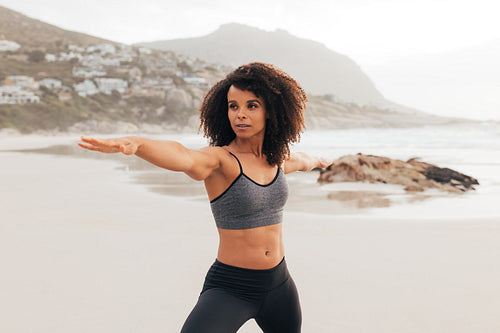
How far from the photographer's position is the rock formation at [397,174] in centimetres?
1159

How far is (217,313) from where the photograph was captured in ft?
7.22

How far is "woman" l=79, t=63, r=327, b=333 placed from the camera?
2.25 m

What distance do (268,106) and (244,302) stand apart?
1046 millimetres

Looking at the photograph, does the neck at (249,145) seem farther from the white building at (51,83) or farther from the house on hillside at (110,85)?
the house on hillside at (110,85)

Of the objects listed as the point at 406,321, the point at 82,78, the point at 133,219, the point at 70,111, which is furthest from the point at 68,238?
the point at 82,78

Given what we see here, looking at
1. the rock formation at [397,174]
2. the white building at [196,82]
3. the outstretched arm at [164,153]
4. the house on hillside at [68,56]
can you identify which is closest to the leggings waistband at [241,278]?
the outstretched arm at [164,153]

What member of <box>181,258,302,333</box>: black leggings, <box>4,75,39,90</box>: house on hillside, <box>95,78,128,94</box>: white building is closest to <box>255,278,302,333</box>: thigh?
<box>181,258,302,333</box>: black leggings

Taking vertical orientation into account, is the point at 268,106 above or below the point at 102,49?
below

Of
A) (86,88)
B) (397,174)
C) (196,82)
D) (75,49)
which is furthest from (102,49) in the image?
(397,174)

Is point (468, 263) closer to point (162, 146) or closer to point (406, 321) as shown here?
point (406, 321)

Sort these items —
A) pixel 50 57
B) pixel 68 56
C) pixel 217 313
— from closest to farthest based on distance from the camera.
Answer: pixel 217 313 < pixel 50 57 < pixel 68 56

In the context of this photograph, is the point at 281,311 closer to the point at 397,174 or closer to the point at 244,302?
the point at 244,302

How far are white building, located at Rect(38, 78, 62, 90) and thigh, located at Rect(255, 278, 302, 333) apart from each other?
96.2 meters

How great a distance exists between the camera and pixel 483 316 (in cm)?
380
